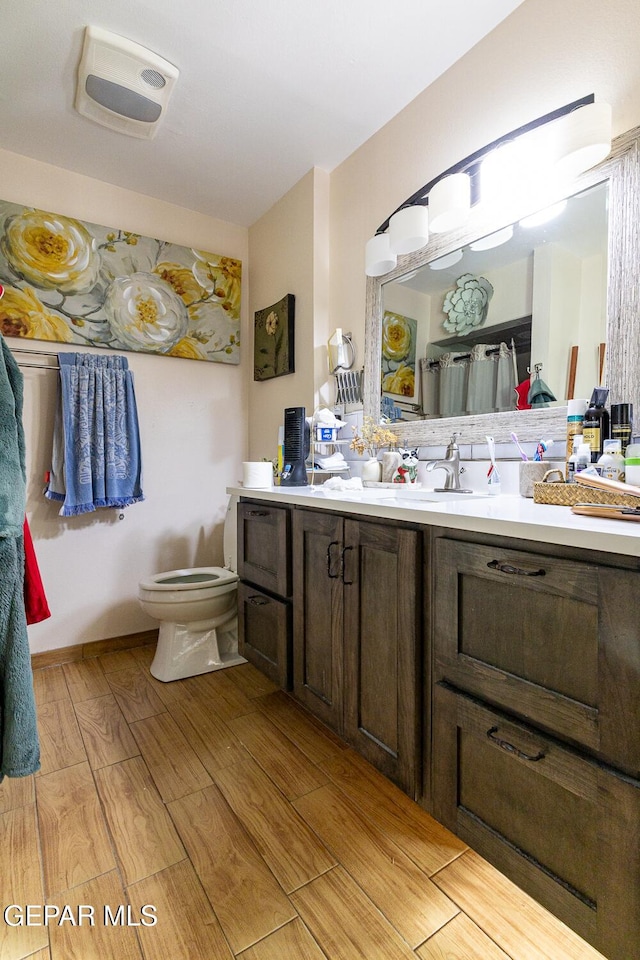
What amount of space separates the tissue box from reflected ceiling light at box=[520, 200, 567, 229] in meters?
1.04

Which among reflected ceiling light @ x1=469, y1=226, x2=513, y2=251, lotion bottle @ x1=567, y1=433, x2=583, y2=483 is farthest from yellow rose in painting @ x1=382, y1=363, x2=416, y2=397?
lotion bottle @ x1=567, y1=433, x2=583, y2=483

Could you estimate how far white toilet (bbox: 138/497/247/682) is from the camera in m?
1.92

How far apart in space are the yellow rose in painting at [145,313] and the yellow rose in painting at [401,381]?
1.27 metres

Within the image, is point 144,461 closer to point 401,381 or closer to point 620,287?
point 401,381

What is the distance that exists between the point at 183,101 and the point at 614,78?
1.52 meters

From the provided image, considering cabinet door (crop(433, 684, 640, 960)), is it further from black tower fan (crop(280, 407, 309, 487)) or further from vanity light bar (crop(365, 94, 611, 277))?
vanity light bar (crop(365, 94, 611, 277))

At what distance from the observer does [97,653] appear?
229cm

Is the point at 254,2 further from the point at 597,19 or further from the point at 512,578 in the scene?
the point at 512,578

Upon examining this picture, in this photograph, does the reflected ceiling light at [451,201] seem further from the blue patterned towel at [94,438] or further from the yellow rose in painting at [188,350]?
the blue patterned towel at [94,438]

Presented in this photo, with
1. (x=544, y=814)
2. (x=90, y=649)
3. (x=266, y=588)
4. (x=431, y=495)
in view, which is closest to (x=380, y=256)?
(x=431, y=495)

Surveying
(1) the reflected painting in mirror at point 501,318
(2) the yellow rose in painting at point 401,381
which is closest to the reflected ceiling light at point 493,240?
(1) the reflected painting in mirror at point 501,318

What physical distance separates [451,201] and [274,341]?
1228mm

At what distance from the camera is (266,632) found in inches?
63.9

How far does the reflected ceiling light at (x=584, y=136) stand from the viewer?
1.11 m
